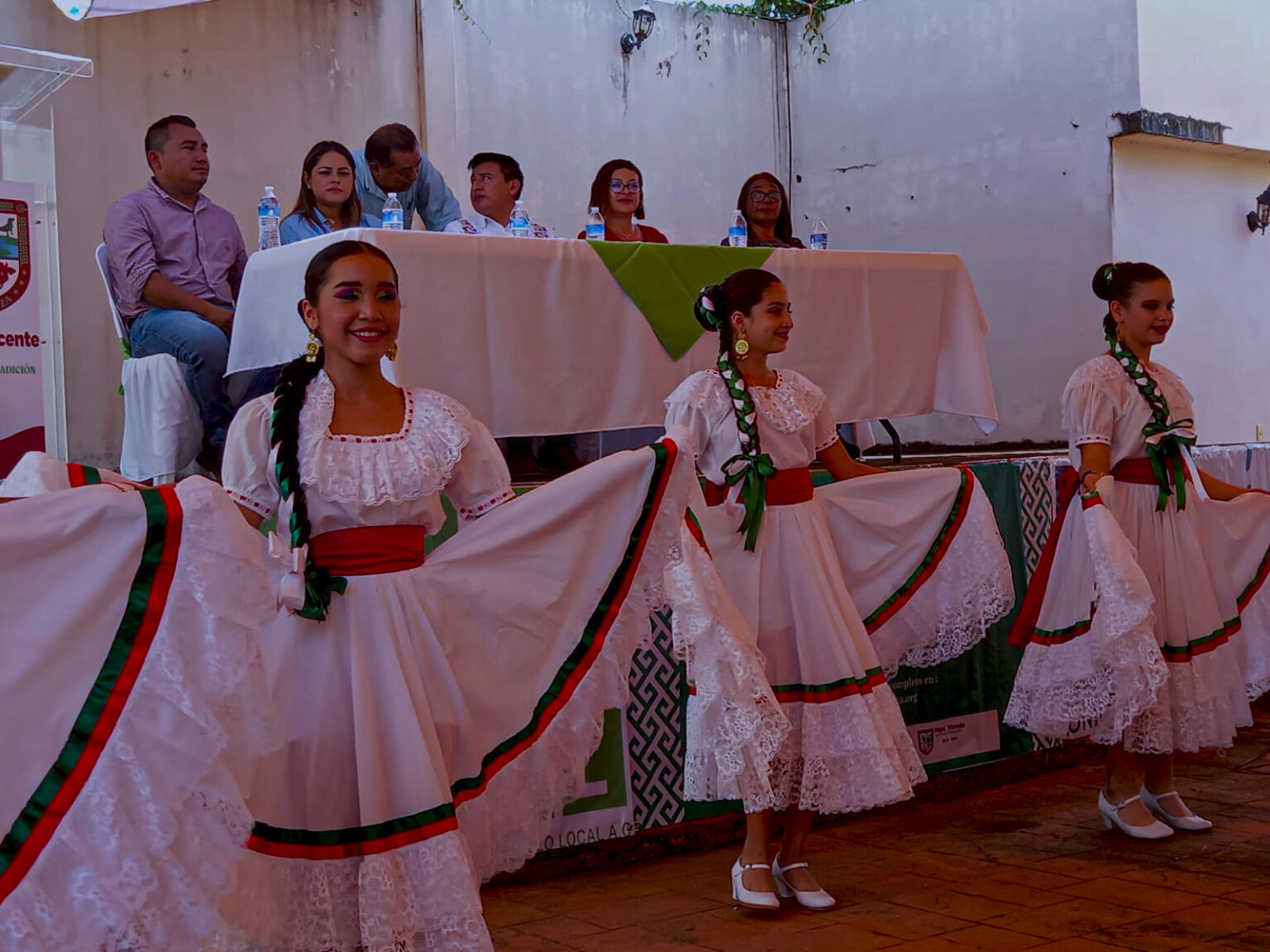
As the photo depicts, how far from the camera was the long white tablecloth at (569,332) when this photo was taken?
4293 mm

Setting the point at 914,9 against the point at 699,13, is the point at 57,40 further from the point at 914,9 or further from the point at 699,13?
the point at 914,9

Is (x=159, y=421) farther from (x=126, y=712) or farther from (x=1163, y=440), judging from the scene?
(x=1163, y=440)

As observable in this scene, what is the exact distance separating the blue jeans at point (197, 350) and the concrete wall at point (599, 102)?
151 inches

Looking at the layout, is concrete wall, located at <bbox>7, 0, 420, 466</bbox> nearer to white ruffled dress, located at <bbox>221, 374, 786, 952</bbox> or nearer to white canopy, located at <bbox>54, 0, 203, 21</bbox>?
white canopy, located at <bbox>54, 0, 203, 21</bbox>

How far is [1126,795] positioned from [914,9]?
7240mm

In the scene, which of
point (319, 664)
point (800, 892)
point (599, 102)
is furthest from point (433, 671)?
point (599, 102)

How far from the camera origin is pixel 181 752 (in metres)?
2.06

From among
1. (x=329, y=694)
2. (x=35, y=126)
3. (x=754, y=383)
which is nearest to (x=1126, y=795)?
(x=754, y=383)

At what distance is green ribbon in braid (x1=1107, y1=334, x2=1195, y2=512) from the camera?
169 inches

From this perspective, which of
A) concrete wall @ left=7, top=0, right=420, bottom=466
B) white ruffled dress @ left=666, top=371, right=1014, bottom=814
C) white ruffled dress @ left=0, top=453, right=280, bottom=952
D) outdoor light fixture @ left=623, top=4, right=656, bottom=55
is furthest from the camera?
outdoor light fixture @ left=623, top=4, right=656, bottom=55

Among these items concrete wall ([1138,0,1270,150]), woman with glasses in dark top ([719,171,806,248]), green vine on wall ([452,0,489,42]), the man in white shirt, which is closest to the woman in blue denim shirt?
the man in white shirt

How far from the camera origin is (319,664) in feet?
8.23

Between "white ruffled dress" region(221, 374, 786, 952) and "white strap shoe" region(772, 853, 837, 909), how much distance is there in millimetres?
1269

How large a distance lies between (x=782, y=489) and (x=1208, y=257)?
7174 mm
